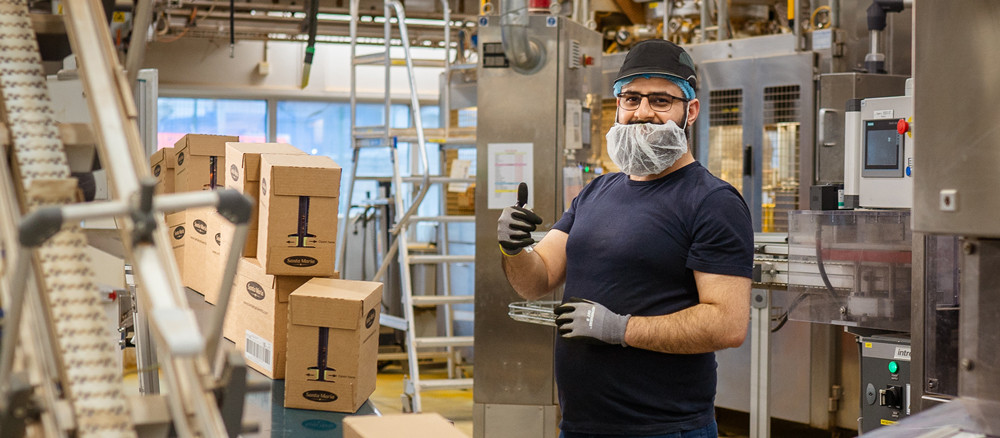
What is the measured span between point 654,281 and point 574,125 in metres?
2.40

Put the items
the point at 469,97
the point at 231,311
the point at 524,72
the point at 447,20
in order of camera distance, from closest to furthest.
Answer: the point at 231,311, the point at 524,72, the point at 447,20, the point at 469,97

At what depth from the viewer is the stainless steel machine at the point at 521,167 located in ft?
13.6

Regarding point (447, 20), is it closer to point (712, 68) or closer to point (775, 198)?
point (712, 68)

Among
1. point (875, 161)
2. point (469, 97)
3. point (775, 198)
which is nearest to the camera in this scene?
point (875, 161)

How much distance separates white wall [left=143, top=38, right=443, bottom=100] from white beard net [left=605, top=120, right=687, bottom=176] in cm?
679

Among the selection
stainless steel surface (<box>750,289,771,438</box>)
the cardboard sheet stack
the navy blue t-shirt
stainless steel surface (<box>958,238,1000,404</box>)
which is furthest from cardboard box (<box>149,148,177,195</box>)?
stainless steel surface (<box>958,238,1000,404</box>)

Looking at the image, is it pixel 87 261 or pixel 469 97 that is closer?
pixel 87 261

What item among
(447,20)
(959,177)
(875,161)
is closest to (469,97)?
(447,20)

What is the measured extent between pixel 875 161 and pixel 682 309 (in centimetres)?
169

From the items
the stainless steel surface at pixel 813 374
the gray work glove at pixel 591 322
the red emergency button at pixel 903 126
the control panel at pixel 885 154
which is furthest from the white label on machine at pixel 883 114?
the gray work glove at pixel 591 322

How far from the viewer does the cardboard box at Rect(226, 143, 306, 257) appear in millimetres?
2553

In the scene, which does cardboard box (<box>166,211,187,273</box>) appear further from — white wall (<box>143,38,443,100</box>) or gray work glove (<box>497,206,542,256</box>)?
white wall (<box>143,38,443,100</box>)

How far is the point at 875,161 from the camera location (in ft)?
10.4

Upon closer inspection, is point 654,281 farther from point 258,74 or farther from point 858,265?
point 258,74
